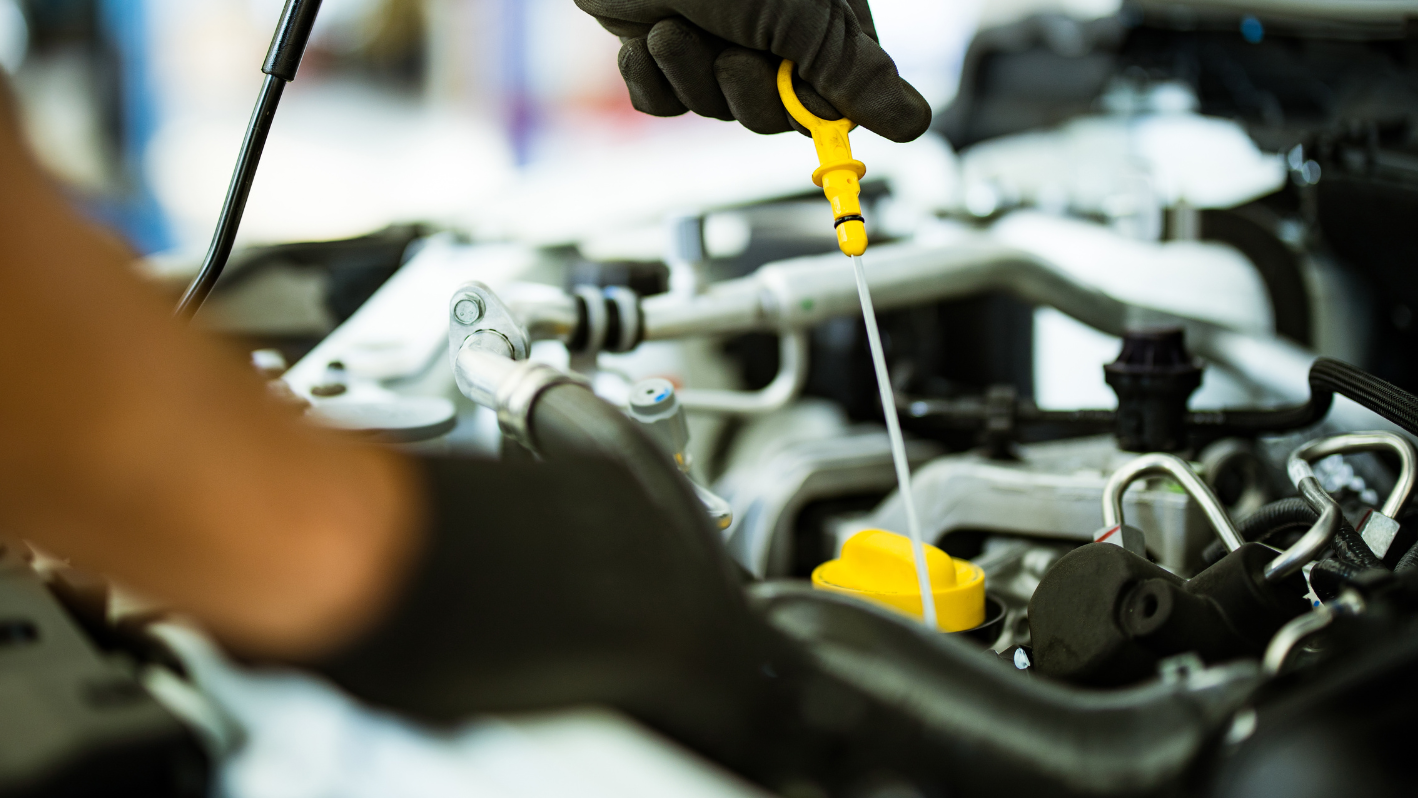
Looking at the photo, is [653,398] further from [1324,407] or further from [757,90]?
[1324,407]

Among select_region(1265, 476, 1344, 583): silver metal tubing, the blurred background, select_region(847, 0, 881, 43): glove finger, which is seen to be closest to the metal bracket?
select_region(847, 0, 881, 43): glove finger

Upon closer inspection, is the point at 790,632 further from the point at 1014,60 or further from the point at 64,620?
the point at 1014,60

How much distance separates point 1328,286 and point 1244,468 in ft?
1.23

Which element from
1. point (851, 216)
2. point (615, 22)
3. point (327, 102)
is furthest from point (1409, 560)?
point (327, 102)

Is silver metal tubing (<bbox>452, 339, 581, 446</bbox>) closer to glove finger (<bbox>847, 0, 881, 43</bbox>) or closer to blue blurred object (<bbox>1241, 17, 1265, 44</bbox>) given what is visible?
glove finger (<bbox>847, 0, 881, 43</bbox>)

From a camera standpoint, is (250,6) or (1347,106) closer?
(1347,106)

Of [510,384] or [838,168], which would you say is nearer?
[510,384]

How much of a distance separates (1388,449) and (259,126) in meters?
0.77

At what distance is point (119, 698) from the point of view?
1.25 ft

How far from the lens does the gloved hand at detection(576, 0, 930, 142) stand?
721 millimetres

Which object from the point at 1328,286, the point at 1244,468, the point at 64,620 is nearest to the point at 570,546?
the point at 64,620

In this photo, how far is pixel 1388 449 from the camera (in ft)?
2.26

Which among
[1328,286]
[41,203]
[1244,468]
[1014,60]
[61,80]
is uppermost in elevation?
[61,80]

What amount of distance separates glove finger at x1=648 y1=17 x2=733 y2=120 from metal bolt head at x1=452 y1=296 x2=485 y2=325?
0.22 m
